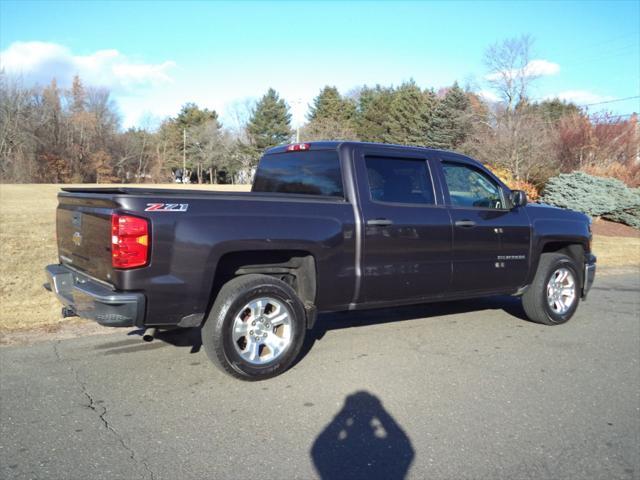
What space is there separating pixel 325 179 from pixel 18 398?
3.13 meters

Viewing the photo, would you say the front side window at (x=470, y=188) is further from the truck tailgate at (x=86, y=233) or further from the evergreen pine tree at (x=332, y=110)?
the evergreen pine tree at (x=332, y=110)

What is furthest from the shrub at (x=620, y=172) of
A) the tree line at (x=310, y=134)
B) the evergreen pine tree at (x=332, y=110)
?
the evergreen pine tree at (x=332, y=110)

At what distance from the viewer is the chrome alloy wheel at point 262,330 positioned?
14.6 ft

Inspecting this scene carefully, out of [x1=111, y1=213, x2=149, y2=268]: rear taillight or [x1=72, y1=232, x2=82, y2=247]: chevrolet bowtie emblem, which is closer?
[x1=111, y1=213, x2=149, y2=268]: rear taillight

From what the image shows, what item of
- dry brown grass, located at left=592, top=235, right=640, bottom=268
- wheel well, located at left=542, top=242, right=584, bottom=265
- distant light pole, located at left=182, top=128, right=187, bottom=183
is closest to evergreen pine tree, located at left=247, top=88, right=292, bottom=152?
distant light pole, located at left=182, top=128, right=187, bottom=183

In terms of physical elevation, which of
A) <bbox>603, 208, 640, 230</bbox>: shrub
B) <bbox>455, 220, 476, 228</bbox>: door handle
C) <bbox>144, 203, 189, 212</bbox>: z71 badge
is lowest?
<bbox>603, 208, 640, 230</bbox>: shrub

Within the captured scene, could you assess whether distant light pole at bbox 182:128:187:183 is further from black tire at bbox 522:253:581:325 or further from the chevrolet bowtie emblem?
the chevrolet bowtie emblem

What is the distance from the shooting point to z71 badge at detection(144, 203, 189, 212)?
396 centimetres

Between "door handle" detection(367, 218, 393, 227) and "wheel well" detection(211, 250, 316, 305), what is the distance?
65 cm

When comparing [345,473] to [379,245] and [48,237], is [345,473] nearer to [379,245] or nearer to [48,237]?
[379,245]

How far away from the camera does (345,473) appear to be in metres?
3.11

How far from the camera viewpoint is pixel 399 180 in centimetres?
544

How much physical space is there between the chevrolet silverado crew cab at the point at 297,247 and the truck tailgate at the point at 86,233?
16 mm

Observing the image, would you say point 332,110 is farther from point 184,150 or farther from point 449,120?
point 184,150
